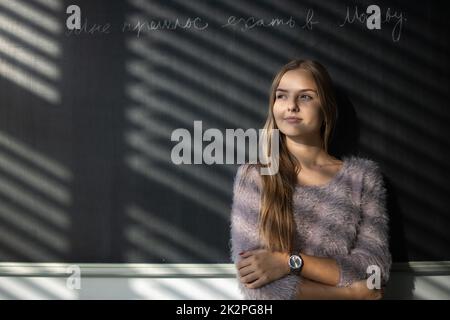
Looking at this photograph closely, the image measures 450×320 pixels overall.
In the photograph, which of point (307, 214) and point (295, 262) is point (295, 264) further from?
point (307, 214)

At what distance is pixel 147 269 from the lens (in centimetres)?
179

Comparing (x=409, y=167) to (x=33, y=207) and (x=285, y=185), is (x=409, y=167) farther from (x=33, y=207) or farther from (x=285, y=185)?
(x=33, y=207)

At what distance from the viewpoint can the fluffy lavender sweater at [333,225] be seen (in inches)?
62.5

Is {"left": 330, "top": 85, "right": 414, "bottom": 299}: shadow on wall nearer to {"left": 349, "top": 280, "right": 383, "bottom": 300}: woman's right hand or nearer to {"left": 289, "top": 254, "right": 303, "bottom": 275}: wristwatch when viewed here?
{"left": 349, "top": 280, "right": 383, "bottom": 300}: woman's right hand

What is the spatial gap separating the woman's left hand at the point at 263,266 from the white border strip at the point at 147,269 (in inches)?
7.6

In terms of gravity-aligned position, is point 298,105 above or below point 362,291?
above

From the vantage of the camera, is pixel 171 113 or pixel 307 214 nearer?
pixel 307 214

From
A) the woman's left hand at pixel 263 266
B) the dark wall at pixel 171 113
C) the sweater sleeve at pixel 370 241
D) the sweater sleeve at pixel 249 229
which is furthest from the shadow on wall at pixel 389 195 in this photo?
the woman's left hand at pixel 263 266

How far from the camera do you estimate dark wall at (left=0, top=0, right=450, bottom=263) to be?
1.78m

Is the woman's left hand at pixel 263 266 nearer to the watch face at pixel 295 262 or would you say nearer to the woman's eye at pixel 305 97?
the watch face at pixel 295 262

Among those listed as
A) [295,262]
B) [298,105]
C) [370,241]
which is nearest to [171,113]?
[298,105]

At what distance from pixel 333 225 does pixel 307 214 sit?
0.31 feet

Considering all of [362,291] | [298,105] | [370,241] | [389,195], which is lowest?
[362,291]
